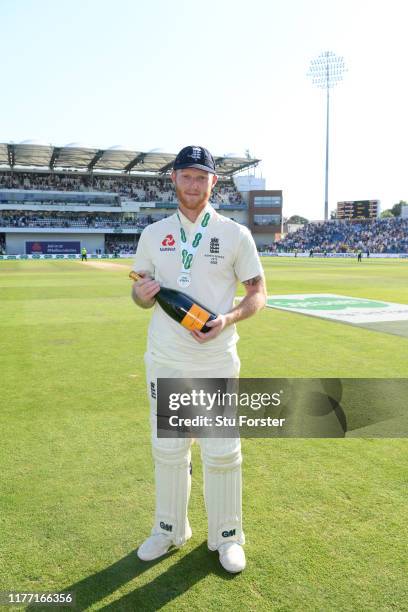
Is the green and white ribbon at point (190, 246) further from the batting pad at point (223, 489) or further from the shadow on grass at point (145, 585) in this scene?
the shadow on grass at point (145, 585)

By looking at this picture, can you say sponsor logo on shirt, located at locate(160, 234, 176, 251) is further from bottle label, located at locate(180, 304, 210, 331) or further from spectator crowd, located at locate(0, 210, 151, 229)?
→ spectator crowd, located at locate(0, 210, 151, 229)

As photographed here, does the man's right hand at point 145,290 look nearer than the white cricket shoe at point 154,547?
Yes

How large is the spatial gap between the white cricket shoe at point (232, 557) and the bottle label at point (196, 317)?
1.33 metres

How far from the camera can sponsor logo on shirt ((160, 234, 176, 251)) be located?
9.71ft

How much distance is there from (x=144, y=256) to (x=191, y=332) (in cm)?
62

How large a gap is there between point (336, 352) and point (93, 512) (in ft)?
18.3

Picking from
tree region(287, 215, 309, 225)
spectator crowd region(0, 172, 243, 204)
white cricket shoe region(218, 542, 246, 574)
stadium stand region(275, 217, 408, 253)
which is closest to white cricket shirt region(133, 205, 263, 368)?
white cricket shoe region(218, 542, 246, 574)

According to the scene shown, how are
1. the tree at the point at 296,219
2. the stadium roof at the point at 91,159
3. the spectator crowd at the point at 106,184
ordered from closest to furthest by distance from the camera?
the stadium roof at the point at 91,159 < the spectator crowd at the point at 106,184 < the tree at the point at 296,219

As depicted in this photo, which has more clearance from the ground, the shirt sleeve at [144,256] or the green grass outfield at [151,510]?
the shirt sleeve at [144,256]

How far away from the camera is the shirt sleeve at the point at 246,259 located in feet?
9.66

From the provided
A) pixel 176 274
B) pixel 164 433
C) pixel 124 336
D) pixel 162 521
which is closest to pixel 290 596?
pixel 162 521

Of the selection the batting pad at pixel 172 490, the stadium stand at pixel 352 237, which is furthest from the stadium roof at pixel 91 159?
the batting pad at pixel 172 490

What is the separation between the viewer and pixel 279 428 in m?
5.07

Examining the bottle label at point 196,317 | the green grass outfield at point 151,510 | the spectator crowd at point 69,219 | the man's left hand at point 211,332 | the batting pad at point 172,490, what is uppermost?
the spectator crowd at point 69,219
